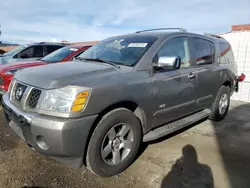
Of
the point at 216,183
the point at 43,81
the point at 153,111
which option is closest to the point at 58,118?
the point at 43,81

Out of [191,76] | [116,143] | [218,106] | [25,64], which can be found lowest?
[116,143]

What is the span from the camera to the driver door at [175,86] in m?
3.24

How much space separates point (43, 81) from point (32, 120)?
452mm

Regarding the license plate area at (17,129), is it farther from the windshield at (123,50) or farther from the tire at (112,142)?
the windshield at (123,50)

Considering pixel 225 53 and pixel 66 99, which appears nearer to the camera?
pixel 66 99

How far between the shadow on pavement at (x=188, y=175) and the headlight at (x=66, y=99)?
52.4 inches

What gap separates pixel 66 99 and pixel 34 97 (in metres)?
0.45

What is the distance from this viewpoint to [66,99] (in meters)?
2.40

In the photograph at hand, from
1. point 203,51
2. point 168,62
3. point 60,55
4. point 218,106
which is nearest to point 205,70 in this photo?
point 203,51

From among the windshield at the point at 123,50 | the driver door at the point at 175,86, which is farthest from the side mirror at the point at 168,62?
the windshield at the point at 123,50

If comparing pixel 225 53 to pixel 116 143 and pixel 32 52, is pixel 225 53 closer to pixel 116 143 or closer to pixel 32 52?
pixel 116 143

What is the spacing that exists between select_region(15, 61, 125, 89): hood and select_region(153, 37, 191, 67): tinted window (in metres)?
0.96

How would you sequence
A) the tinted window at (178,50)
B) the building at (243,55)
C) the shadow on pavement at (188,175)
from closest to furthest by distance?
the shadow on pavement at (188,175) < the tinted window at (178,50) < the building at (243,55)

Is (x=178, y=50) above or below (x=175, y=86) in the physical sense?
above
